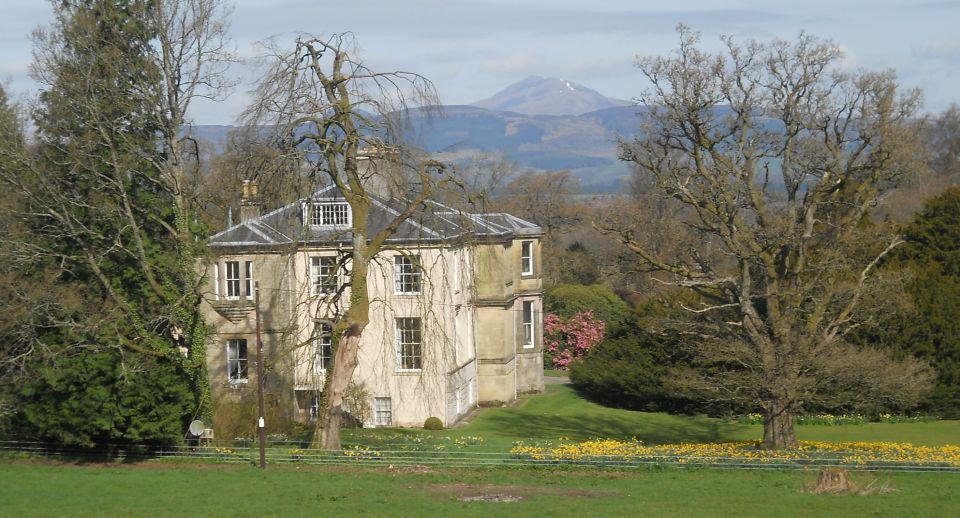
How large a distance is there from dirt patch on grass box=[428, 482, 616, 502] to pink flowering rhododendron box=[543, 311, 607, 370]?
118 feet

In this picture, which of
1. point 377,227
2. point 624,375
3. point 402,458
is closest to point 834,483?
point 402,458

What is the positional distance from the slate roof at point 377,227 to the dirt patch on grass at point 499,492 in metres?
5.78

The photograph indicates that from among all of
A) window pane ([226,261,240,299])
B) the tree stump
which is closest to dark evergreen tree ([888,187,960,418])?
the tree stump

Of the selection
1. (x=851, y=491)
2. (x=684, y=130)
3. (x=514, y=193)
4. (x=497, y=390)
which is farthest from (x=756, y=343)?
(x=514, y=193)

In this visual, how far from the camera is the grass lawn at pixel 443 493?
72.2 ft

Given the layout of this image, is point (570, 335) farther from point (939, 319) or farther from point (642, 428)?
point (939, 319)

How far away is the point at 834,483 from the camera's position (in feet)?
77.9

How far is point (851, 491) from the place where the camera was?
77.9ft

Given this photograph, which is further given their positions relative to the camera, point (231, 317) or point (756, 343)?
point (231, 317)

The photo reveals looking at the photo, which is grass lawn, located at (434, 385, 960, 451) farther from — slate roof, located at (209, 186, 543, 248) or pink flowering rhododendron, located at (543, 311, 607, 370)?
pink flowering rhododendron, located at (543, 311, 607, 370)

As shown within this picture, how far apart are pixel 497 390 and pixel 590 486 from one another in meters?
20.8

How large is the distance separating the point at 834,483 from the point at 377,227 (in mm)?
20323

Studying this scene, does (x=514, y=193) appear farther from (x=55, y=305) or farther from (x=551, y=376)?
(x=55, y=305)

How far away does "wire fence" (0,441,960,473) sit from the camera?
26.9 m
